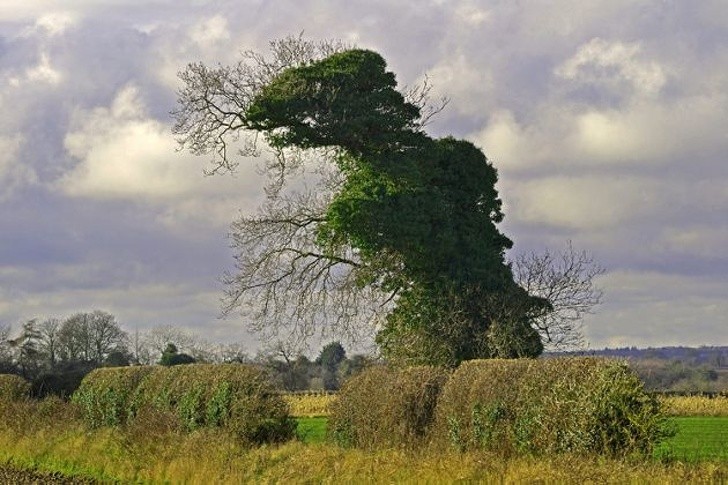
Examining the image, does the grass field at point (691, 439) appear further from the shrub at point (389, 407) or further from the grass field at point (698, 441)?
the shrub at point (389, 407)

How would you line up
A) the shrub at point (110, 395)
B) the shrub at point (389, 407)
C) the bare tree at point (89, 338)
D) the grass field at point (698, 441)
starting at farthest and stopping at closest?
the bare tree at point (89, 338) < the shrub at point (110, 395) < the shrub at point (389, 407) < the grass field at point (698, 441)

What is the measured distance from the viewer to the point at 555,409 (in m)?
20.9

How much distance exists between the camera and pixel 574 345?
4088cm

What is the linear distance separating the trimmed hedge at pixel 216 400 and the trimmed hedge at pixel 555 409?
619cm

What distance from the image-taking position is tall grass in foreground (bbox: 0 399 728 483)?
61.1 feet

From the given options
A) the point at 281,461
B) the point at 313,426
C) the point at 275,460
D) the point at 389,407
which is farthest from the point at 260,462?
the point at 313,426

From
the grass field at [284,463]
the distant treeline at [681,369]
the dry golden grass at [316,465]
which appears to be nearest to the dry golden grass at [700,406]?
the distant treeline at [681,369]

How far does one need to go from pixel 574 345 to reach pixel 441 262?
20.8 ft

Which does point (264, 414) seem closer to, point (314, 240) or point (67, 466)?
point (67, 466)

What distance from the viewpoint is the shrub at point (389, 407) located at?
24938mm

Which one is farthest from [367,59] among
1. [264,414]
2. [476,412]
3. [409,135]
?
[476,412]

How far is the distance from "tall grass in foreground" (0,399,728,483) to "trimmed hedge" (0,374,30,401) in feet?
21.0

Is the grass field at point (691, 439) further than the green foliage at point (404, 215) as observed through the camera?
No

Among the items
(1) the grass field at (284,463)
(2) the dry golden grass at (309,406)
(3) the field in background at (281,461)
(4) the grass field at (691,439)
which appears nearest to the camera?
(1) the grass field at (284,463)
